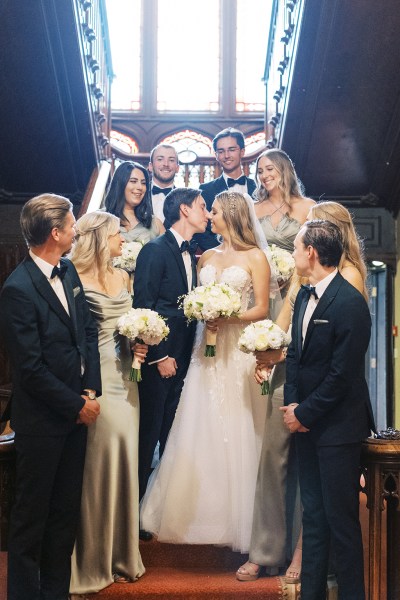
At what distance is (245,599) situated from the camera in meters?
3.61

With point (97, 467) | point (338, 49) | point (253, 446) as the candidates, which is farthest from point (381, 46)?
point (97, 467)

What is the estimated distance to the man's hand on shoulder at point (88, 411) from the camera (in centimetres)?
335

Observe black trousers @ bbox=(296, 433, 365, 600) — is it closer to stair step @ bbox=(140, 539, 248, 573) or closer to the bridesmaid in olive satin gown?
stair step @ bbox=(140, 539, 248, 573)

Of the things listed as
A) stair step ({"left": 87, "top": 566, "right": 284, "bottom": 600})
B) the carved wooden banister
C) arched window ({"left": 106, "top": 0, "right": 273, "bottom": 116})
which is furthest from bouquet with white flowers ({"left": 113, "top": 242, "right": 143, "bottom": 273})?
arched window ({"left": 106, "top": 0, "right": 273, "bottom": 116})

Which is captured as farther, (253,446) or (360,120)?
(360,120)

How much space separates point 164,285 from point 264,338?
31.4 inches

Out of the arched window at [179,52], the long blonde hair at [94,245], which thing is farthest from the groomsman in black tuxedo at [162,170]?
the arched window at [179,52]

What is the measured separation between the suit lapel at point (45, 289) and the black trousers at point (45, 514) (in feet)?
1.74

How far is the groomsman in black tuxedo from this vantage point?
6.00 metres

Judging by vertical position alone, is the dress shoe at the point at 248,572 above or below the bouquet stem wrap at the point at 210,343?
below

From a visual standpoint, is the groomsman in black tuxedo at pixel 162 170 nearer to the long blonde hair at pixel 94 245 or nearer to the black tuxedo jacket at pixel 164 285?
the black tuxedo jacket at pixel 164 285

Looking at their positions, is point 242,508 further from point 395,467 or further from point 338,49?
point 338,49

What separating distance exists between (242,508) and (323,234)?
61.1 inches

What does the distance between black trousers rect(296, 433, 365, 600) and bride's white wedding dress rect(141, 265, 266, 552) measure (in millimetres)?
628
